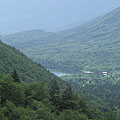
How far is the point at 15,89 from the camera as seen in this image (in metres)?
26.5

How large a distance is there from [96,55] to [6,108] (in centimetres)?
16208

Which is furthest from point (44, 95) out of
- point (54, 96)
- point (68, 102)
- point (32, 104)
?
point (32, 104)

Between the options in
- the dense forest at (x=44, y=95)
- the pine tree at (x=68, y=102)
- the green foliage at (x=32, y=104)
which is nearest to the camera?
the green foliage at (x=32, y=104)

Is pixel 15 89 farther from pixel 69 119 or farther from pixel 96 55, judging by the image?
pixel 96 55

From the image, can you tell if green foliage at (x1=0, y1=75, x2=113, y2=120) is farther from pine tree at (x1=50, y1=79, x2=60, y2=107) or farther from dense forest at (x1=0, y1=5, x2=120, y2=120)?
pine tree at (x1=50, y1=79, x2=60, y2=107)

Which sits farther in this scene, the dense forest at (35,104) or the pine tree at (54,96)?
the pine tree at (54,96)

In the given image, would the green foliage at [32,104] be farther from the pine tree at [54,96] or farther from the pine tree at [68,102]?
the pine tree at [54,96]

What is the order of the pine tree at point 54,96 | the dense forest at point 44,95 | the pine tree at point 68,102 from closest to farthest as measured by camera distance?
1. the dense forest at point 44,95
2. the pine tree at point 68,102
3. the pine tree at point 54,96

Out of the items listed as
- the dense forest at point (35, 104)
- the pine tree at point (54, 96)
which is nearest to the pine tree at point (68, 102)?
the dense forest at point (35, 104)

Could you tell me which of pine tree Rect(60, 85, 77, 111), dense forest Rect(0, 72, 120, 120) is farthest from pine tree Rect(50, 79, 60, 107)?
pine tree Rect(60, 85, 77, 111)

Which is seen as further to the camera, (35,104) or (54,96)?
(54,96)

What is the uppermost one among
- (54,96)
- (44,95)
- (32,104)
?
(44,95)

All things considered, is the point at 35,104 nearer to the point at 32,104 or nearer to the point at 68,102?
the point at 32,104

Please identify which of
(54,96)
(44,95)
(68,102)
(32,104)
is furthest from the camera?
(54,96)
